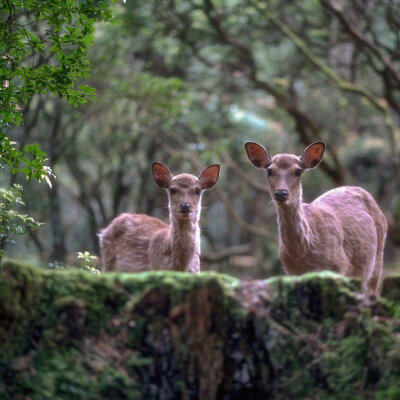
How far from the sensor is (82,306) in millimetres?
4535

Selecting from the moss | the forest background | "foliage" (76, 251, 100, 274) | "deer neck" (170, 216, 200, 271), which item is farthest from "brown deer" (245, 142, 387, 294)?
the forest background

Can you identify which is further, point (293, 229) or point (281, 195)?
point (293, 229)

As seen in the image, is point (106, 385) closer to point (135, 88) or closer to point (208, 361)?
point (208, 361)

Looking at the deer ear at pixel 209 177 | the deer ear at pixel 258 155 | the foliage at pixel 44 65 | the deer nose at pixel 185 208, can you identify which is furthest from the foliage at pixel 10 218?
the deer ear at pixel 258 155

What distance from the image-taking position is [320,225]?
922 centimetres

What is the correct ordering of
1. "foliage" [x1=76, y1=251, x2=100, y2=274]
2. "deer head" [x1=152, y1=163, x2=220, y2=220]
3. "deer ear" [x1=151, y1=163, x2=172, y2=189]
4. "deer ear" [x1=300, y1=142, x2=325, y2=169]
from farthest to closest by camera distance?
"deer ear" [x1=151, y1=163, x2=172, y2=189], "deer head" [x1=152, y1=163, x2=220, y2=220], "deer ear" [x1=300, y1=142, x2=325, y2=169], "foliage" [x1=76, y1=251, x2=100, y2=274]

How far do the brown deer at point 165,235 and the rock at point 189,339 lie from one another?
190 inches

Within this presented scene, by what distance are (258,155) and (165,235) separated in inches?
69.5

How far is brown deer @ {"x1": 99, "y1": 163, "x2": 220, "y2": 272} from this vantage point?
31.3 feet

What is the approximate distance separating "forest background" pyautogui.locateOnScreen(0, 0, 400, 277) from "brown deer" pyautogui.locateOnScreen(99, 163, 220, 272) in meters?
3.71

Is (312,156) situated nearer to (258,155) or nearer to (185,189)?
(258,155)

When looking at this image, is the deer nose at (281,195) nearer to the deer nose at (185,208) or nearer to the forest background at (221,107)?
the deer nose at (185,208)

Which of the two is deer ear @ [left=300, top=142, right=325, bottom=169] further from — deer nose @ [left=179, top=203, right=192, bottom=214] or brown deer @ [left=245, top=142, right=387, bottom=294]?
deer nose @ [left=179, top=203, right=192, bottom=214]

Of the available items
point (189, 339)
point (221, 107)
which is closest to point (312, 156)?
point (189, 339)
